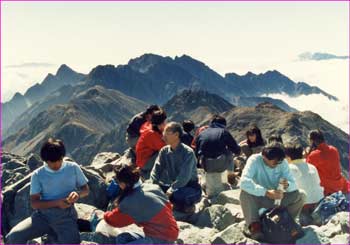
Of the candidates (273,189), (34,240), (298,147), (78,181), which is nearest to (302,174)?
(298,147)

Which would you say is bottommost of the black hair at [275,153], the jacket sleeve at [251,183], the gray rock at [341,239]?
the gray rock at [341,239]

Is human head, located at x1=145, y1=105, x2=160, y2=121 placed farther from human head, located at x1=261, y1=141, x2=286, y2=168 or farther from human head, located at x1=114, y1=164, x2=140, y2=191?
human head, located at x1=114, y1=164, x2=140, y2=191

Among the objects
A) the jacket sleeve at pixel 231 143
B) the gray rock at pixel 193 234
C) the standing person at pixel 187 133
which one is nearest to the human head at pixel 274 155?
the gray rock at pixel 193 234

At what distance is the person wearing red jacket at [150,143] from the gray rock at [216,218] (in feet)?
8.59

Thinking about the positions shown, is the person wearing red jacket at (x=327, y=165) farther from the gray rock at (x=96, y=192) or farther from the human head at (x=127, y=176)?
the human head at (x=127, y=176)

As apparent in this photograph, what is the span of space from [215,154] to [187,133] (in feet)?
9.16

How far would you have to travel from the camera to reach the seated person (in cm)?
1191

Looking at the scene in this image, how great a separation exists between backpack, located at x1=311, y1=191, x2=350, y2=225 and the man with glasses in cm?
137

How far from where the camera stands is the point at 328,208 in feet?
39.2

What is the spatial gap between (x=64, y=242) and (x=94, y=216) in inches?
43.9

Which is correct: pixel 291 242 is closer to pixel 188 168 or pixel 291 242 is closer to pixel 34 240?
pixel 188 168

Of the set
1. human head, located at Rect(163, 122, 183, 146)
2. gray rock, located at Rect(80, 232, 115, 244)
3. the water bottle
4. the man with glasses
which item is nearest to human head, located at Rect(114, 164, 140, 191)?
gray rock, located at Rect(80, 232, 115, 244)

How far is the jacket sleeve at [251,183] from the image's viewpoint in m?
10.3

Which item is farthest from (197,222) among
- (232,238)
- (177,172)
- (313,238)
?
(313,238)
